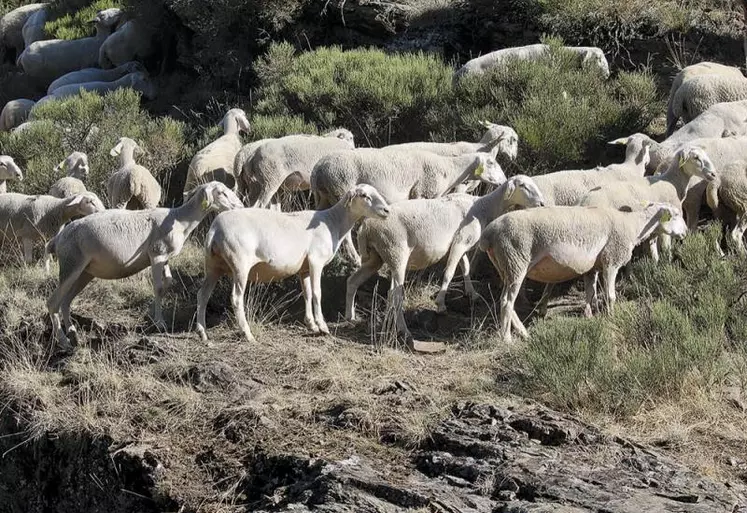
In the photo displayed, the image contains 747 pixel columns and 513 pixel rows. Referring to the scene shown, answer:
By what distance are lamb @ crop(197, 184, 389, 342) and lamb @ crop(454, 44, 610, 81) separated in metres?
6.05

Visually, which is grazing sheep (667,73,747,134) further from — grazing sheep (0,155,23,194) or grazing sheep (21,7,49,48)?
grazing sheep (21,7,49,48)

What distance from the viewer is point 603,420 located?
31.9 ft

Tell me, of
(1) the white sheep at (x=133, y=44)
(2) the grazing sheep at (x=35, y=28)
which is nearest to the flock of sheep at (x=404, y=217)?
(1) the white sheep at (x=133, y=44)

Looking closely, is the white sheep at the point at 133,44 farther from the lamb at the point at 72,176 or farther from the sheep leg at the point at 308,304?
the sheep leg at the point at 308,304

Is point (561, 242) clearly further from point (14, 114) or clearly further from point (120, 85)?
point (14, 114)

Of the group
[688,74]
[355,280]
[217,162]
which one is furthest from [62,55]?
[355,280]

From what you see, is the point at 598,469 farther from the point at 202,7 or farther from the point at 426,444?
the point at 202,7

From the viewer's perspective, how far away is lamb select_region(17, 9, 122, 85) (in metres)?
26.7

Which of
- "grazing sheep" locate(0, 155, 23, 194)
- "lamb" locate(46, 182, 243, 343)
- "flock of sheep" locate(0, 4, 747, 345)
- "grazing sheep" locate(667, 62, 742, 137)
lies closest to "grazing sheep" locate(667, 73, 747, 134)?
"grazing sheep" locate(667, 62, 742, 137)

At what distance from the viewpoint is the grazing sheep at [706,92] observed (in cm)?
1577

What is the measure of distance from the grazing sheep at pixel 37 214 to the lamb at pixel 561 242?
4766 mm

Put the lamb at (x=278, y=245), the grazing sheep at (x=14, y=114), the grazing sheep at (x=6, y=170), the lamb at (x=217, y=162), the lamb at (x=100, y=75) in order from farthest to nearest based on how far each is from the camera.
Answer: the lamb at (x=100, y=75)
the grazing sheep at (x=14, y=114)
the grazing sheep at (x=6, y=170)
the lamb at (x=217, y=162)
the lamb at (x=278, y=245)

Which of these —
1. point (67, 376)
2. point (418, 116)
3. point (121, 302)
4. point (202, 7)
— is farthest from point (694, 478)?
point (202, 7)

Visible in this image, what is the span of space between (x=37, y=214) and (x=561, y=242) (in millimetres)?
5864
